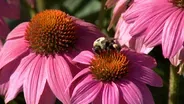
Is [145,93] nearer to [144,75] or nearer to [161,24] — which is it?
[144,75]

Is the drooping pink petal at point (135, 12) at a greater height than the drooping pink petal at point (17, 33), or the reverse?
the drooping pink petal at point (135, 12)

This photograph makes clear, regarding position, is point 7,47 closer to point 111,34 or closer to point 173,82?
point 173,82

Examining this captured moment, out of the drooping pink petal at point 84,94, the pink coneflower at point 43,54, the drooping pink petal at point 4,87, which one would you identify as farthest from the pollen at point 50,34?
the drooping pink petal at point 84,94

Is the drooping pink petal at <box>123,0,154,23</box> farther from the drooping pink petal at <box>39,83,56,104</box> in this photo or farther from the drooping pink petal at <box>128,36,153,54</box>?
the drooping pink petal at <box>39,83,56,104</box>

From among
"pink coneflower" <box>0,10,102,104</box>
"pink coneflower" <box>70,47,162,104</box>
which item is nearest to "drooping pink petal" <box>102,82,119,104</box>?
"pink coneflower" <box>70,47,162,104</box>

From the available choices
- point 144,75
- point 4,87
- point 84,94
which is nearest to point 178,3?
point 144,75

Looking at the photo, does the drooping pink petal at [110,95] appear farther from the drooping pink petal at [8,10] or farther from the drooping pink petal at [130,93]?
the drooping pink petal at [8,10]
